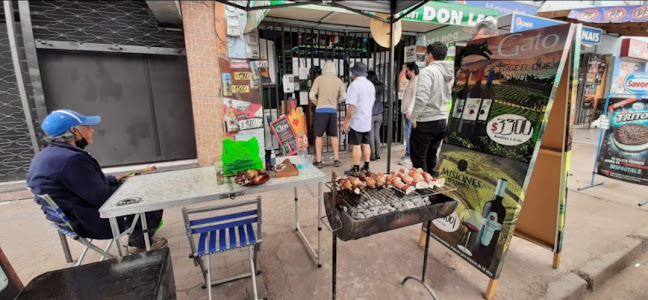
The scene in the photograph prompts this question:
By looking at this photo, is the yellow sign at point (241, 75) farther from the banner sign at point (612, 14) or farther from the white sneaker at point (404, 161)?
the banner sign at point (612, 14)

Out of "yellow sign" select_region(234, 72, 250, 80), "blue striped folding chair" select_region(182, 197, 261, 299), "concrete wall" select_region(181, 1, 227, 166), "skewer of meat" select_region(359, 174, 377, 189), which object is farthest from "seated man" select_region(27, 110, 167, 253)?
"yellow sign" select_region(234, 72, 250, 80)

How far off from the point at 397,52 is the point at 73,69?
634 cm

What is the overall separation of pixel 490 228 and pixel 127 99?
5519 millimetres

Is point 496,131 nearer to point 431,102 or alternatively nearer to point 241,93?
point 431,102

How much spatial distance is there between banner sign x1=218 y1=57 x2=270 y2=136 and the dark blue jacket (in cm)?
271

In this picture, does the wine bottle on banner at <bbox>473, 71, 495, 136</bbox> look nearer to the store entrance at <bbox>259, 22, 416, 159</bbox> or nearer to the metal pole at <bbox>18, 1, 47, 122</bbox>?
the store entrance at <bbox>259, 22, 416, 159</bbox>

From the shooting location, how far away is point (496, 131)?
2.16 m

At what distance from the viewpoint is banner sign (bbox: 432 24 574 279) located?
190 cm

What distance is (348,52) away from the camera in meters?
6.07

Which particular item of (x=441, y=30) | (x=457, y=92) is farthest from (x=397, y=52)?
(x=457, y=92)

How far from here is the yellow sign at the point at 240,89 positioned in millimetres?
4689

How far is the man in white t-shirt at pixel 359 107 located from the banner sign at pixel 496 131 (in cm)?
224

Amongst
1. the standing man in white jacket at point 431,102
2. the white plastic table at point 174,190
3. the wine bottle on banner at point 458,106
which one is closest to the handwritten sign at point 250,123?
the white plastic table at point 174,190

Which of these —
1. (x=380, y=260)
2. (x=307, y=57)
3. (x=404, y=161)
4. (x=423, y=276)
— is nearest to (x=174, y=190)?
(x=380, y=260)
